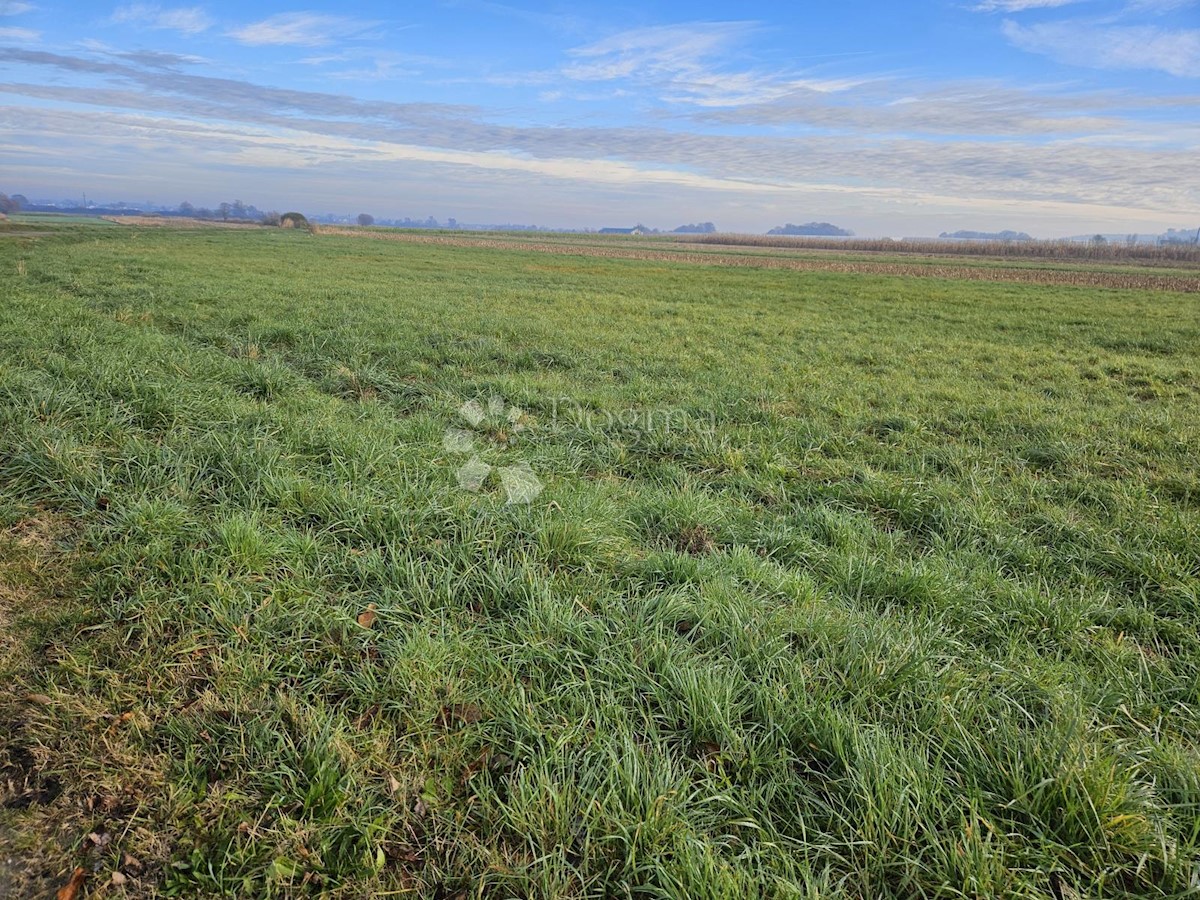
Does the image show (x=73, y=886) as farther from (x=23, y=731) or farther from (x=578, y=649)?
(x=578, y=649)

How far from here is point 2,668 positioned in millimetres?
2664

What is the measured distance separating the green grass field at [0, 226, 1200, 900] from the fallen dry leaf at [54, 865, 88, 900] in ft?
0.12

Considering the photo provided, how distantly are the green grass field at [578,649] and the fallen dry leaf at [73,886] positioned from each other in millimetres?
36

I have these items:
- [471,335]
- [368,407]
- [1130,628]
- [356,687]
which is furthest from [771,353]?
[356,687]

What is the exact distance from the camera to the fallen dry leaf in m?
1.89

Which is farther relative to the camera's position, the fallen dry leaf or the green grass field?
the green grass field

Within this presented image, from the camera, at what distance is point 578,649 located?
2.88 m

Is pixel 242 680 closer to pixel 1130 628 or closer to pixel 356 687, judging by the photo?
pixel 356 687

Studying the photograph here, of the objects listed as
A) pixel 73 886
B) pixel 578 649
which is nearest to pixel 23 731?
pixel 73 886

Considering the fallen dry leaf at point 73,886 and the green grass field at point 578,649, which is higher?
the green grass field at point 578,649

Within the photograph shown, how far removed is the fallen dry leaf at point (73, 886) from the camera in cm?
189

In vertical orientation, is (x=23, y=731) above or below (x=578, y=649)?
below

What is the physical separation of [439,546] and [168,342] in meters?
7.02

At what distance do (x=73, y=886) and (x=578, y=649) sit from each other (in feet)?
5.96
